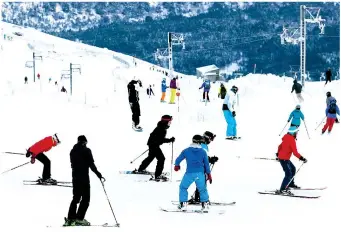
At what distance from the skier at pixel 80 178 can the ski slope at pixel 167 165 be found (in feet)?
0.84

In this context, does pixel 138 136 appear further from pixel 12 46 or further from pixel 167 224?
pixel 12 46

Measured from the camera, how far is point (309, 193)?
11.5 m

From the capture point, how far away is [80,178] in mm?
9117

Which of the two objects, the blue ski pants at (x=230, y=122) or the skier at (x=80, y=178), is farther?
the blue ski pants at (x=230, y=122)

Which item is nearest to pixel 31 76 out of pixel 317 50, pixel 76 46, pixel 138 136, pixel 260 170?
pixel 76 46

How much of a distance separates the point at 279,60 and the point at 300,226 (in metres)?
189

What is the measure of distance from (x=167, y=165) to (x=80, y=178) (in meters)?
5.47

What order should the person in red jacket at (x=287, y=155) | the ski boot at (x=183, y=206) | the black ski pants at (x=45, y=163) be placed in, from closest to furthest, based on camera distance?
the ski boot at (x=183, y=206), the person in red jacket at (x=287, y=155), the black ski pants at (x=45, y=163)

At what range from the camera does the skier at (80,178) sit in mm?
9102

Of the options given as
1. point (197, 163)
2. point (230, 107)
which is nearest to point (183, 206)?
point (197, 163)

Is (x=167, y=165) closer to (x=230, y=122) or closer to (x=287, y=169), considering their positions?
(x=230, y=122)

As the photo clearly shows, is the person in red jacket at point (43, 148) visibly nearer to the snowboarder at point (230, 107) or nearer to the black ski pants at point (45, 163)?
the black ski pants at point (45, 163)

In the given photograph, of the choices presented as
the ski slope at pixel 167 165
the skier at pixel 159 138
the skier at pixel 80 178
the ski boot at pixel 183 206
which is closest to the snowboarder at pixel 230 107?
the ski slope at pixel 167 165

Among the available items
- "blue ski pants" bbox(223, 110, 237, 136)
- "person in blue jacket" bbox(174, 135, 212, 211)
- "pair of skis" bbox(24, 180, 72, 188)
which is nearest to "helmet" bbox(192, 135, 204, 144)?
"person in blue jacket" bbox(174, 135, 212, 211)
